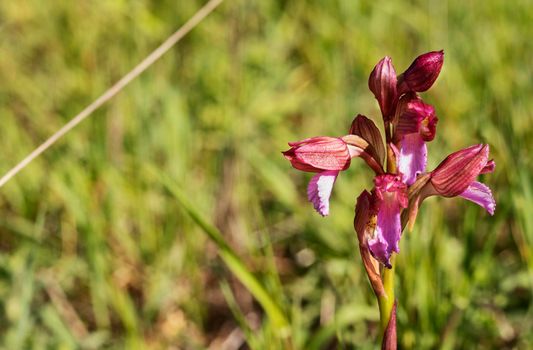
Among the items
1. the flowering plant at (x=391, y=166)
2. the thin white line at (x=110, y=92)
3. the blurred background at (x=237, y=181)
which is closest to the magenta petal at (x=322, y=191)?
the flowering plant at (x=391, y=166)

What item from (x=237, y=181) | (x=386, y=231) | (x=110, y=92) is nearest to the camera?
(x=386, y=231)

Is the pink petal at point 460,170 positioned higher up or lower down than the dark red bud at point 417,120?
lower down

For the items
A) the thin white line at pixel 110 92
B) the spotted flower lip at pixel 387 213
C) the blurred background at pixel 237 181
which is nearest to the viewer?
the spotted flower lip at pixel 387 213

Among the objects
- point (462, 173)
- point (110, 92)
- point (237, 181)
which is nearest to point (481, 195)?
point (462, 173)

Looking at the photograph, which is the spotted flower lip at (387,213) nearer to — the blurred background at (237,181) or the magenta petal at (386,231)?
the magenta petal at (386,231)

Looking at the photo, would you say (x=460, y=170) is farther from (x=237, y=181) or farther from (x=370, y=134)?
(x=237, y=181)

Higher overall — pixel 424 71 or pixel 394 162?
pixel 424 71
